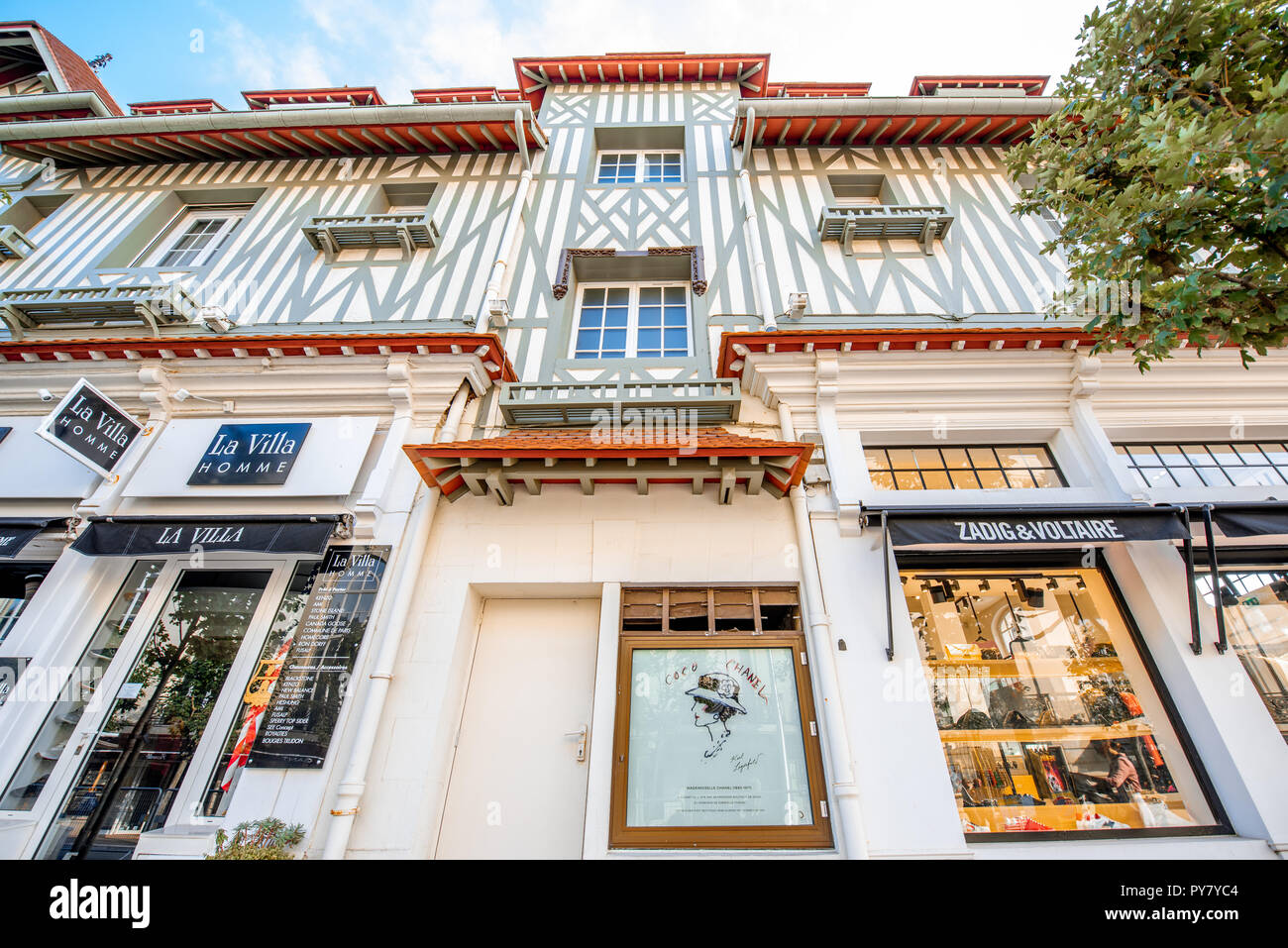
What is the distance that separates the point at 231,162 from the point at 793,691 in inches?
530

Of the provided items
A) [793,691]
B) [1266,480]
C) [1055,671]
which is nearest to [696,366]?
[793,691]

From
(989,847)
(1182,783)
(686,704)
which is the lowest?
(989,847)

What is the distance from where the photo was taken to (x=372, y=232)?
26.2ft

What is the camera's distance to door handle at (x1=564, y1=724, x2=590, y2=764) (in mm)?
4512

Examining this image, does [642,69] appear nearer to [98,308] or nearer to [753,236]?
[753,236]

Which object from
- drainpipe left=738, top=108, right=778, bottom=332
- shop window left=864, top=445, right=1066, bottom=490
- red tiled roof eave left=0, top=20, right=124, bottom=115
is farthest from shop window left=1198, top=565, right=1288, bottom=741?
red tiled roof eave left=0, top=20, right=124, bottom=115

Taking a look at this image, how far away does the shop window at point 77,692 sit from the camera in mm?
4473

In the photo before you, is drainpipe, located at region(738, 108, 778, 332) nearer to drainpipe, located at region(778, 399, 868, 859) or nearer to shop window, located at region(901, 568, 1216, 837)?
drainpipe, located at region(778, 399, 868, 859)

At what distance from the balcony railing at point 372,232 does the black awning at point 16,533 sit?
200 inches

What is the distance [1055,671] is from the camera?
4.90 metres

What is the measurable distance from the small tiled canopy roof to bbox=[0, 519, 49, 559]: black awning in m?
4.41
